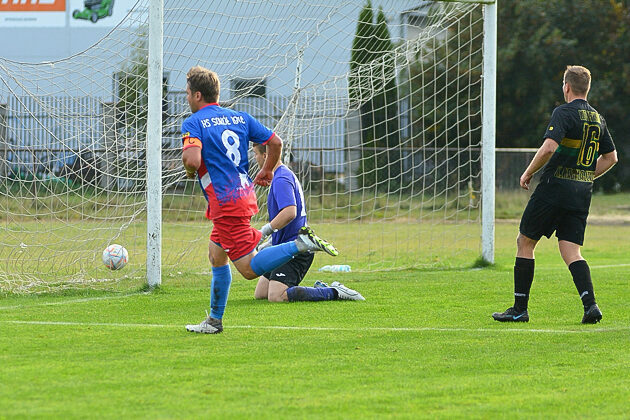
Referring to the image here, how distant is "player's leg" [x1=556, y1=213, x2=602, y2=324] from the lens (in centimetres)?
742

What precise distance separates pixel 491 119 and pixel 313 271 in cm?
325

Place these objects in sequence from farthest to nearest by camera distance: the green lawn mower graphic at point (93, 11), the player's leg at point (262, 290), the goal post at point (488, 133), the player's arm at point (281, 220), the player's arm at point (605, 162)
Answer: the green lawn mower graphic at point (93, 11) < the goal post at point (488, 133) < the player's leg at point (262, 290) < the player's arm at point (281, 220) < the player's arm at point (605, 162)

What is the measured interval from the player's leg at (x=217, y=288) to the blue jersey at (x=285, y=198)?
1738mm

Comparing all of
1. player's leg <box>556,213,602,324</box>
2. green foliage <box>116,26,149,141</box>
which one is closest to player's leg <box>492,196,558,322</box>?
player's leg <box>556,213,602,324</box>

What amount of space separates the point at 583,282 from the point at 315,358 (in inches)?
112

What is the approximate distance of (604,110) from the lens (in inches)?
1390

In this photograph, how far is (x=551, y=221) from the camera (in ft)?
24.6

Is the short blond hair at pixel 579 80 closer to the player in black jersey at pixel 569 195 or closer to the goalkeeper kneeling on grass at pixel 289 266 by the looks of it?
the player in black jersey at pixel 569 195

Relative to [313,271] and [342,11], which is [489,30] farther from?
[313,271]

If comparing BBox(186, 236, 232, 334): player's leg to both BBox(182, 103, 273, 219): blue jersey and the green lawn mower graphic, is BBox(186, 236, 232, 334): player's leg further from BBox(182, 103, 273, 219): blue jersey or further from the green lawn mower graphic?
the green lawn mower graphic

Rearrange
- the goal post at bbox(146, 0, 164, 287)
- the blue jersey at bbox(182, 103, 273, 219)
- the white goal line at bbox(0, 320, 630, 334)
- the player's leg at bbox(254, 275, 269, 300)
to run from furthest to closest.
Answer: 1. the goal post at bbox(146, 0, 164, 287)
2. the player's leg at bbox(254, 275, 269, 300)
3. the white goal line at bbox(0, 320, 630, 334)
4. the blue jersey at bbox(182, 103, 273, 219)

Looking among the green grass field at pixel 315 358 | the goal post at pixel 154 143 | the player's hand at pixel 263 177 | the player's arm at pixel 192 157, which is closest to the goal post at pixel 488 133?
the green grass field at pixel 315 358

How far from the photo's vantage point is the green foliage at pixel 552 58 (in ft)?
114

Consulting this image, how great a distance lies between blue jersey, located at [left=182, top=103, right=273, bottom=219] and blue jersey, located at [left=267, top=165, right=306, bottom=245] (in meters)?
1.69
